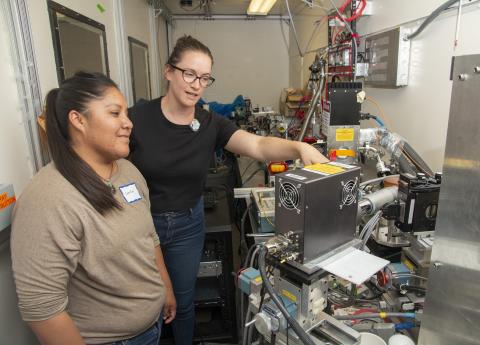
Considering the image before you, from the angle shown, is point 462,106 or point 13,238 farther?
point 13,238

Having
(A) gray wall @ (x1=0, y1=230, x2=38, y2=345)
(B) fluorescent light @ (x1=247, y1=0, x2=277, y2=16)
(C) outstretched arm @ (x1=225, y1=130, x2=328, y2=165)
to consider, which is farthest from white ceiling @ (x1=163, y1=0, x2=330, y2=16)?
(A) gray wall @ (x1=0, y1=230, x2=38, y2=345)

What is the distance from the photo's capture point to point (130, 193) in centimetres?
96

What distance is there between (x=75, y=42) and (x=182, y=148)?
984mm

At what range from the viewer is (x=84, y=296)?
33.7 inches

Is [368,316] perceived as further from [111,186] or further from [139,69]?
[139,69]

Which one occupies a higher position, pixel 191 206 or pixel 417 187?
pixel 417 187

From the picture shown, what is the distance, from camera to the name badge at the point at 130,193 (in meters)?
0.94

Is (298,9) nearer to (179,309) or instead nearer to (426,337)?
(179,309)

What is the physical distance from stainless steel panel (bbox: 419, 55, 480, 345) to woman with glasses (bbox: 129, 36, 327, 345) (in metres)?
0.56

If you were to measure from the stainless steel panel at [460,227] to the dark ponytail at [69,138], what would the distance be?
775 mm

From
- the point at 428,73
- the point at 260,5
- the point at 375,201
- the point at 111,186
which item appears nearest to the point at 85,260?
the point at 111,186

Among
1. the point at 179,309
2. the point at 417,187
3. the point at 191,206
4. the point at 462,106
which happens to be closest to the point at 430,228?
the point at 417,187

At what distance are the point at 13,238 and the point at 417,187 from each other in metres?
1.06

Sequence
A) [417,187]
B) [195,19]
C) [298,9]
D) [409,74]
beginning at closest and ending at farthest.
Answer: [417,187]
[409,74]
[298,9]
[195,19]
